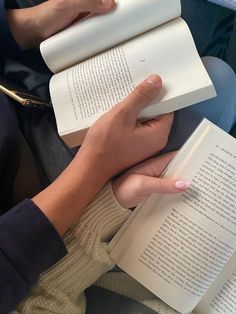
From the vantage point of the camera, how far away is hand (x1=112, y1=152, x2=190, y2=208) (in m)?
0.60

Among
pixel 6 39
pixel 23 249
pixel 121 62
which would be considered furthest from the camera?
pixel 6 39

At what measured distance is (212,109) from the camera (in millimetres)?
688

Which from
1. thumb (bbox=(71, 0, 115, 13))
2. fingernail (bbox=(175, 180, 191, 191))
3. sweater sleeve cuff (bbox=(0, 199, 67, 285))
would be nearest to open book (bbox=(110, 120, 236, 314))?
fingernail (bbox=(175, 180, 191, 191))

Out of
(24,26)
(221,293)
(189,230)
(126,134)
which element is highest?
(24,26)

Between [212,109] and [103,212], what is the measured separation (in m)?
0.24

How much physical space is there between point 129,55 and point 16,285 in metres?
0.36

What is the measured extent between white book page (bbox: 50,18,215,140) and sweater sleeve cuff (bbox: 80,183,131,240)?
0.34ft

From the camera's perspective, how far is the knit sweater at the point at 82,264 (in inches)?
23.6

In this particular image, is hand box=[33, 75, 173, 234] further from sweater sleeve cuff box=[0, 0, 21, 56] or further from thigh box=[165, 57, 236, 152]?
sweater sleeve cuff box=[0, 0, 21, 56]

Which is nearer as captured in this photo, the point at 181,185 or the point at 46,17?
the point at 181,185

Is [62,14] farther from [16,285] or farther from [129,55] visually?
[16,285]

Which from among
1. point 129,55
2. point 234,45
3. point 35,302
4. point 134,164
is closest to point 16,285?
point 35,302

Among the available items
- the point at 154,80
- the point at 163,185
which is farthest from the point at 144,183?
the point at 154,80

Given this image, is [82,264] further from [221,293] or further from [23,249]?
[221,293]
